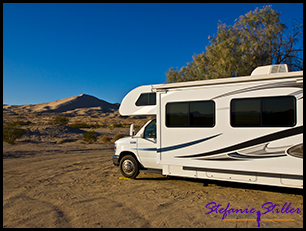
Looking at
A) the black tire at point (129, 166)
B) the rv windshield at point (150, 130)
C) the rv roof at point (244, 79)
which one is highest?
the rv roof at point (244, 79)

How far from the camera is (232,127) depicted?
20.5ft

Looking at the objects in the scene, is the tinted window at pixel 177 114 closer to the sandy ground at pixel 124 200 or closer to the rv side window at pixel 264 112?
the rv side window at pixel 264 112

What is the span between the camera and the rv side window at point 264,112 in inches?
222

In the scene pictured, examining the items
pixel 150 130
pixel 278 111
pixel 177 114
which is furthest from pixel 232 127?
pixel 150 130

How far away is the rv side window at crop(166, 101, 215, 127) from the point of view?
6520 millimetres

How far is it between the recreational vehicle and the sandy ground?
0.57 m

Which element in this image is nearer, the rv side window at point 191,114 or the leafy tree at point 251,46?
the rv side window at point 191,114

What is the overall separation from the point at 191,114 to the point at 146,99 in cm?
163

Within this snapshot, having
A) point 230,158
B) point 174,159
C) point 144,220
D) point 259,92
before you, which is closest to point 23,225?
point 144,220

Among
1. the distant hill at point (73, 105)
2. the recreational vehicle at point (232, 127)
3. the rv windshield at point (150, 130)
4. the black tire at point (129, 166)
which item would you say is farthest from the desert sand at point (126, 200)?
the distant hill at point (73, 105)

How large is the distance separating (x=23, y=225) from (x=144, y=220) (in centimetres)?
221

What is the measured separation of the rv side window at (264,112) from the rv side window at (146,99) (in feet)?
7.76

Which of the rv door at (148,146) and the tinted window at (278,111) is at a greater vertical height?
the tinted window at (278,111)

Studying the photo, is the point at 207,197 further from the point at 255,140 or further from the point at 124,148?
the point at 124,148
